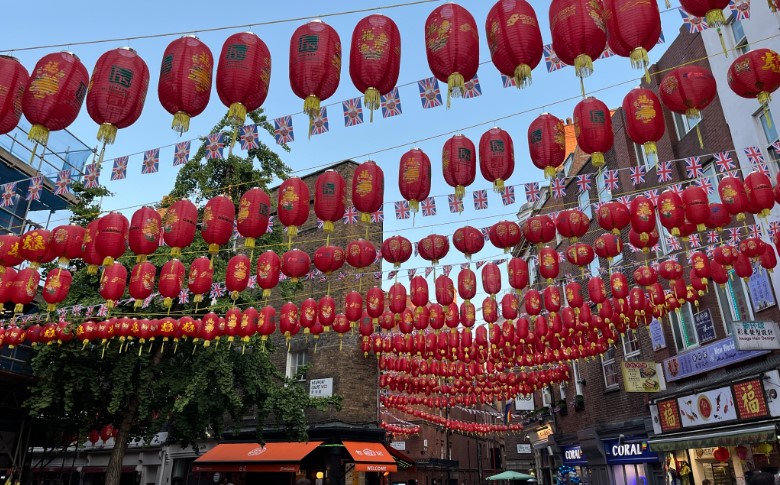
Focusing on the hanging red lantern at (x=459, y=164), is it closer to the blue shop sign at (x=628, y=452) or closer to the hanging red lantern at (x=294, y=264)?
the hanging red lantern at (x=294, y=264)

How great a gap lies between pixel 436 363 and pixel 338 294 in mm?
5142

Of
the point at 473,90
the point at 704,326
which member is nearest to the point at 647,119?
the point at 473,90

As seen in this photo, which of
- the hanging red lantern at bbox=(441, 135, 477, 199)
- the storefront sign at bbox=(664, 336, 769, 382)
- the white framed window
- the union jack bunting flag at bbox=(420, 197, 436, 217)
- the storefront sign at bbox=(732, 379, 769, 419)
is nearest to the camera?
the hanging red lantern at bbox=(441, 135, 477, 199)

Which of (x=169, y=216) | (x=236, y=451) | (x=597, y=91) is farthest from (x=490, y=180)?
(x=236, y=451)

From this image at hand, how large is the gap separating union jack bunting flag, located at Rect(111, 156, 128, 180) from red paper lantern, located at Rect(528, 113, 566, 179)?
7.17m

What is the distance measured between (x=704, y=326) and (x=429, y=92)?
482 inches

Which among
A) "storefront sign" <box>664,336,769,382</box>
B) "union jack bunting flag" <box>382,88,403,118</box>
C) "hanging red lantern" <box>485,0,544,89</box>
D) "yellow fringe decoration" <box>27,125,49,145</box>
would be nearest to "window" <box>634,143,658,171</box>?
"storefront sign" <box>664,336,769,382</box>

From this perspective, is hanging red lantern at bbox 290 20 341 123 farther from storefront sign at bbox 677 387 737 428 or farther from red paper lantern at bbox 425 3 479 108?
storefront sign at bbox 677 387 737 428

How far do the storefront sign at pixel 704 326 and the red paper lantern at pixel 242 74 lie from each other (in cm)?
1440

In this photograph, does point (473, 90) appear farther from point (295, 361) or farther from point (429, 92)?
point (295, 361)

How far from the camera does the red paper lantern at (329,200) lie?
8.45 m

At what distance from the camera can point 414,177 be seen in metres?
8.10

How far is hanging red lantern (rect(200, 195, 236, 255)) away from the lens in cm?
859

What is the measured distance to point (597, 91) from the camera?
27.1 ft
